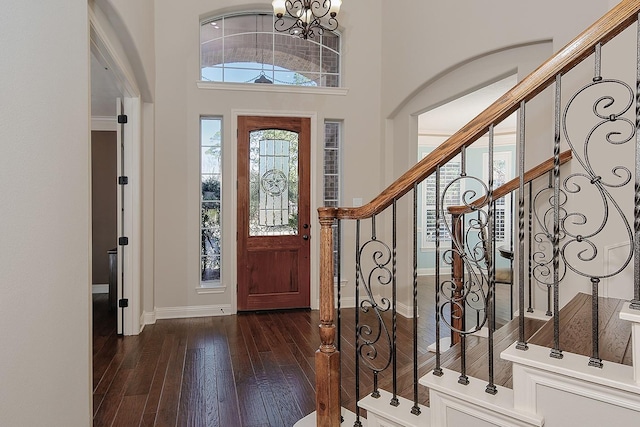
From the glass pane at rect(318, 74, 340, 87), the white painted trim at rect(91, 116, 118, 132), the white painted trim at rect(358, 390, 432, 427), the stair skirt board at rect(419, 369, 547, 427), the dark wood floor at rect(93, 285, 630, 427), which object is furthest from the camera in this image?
the white painted trim at rect(91, 116, 118, 132)

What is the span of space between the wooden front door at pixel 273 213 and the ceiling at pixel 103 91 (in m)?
1.44

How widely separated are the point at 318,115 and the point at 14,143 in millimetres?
4051

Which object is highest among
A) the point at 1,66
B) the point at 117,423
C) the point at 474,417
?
the point at 1,66

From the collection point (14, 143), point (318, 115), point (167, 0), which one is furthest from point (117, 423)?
point (167, 0)

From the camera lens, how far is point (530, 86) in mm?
1440

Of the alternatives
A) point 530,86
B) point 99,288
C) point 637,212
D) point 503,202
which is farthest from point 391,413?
point 503,202

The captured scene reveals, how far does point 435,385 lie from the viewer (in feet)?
5.47

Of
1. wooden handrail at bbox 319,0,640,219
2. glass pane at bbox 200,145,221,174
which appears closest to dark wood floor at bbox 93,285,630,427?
wooden handrail at bbox 319,0,640,219

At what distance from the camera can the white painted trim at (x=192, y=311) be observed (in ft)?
15.8

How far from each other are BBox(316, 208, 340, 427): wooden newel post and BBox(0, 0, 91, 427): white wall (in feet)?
3.77

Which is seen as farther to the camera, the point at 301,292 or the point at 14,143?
the point at 301,292

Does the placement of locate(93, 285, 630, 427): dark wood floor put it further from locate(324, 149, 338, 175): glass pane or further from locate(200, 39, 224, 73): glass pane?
locate(200, 39, 224, 73): glass pane

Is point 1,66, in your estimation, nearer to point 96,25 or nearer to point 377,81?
point 96,25

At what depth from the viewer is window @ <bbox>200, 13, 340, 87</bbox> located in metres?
5.02
